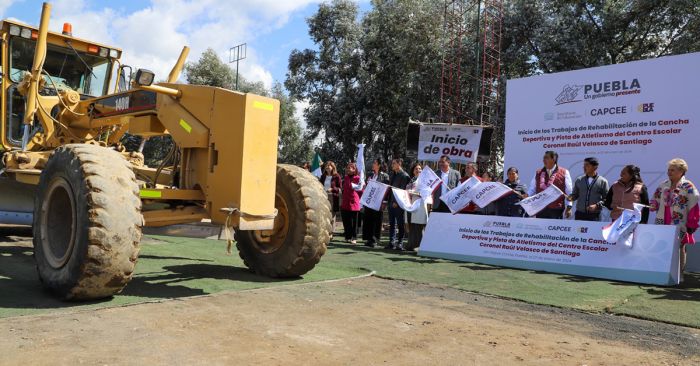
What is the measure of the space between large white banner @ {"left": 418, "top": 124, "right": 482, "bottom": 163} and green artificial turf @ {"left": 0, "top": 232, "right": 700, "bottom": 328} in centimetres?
537

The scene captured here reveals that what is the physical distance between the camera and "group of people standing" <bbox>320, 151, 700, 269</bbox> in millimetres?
7383

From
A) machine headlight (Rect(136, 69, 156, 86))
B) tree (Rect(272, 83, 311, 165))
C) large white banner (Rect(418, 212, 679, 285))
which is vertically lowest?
large white banner (Rect(418, 212, 679, 285))

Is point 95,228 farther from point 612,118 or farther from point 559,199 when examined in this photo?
point 612,118

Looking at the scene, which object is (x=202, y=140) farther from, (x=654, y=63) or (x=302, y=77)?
(x=302, y=77)

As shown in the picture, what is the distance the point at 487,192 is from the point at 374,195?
242cm

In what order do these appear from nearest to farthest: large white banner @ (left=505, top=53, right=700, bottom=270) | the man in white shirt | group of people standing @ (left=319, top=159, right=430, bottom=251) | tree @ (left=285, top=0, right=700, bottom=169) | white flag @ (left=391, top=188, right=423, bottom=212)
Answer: the man in white shirt → large white banner @ (left=505, top=53, right=700, bottom=270) → white flag @ (left=391, top=188, right=423, bottom=212) → group of people standing @ (left=319, top=159, right=430, bottom=251) → tree @ (left=285, top=0, right=700, bottom=169)

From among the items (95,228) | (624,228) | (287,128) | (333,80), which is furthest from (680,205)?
(287,128)

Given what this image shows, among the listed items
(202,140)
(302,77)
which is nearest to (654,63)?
(202,140)

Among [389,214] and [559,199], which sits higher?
[559,199]

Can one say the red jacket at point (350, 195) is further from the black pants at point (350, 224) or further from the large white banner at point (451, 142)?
the large white banner at point (451, 142)

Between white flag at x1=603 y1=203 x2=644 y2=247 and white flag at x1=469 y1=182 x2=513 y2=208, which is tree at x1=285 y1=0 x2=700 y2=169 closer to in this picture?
white flag at x1=469 y1=182 x2=513 y2=208

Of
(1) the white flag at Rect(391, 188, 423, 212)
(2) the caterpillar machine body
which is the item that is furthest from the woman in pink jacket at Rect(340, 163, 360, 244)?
(2) the caterpillar machine body

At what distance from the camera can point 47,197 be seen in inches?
214

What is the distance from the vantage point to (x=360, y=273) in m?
7.26
